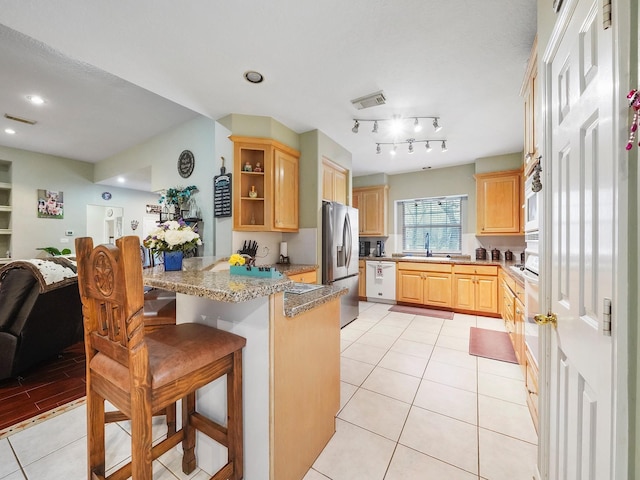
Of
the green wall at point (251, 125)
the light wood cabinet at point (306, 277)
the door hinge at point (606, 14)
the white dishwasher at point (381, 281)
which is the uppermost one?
the green wall at point (251, 125)

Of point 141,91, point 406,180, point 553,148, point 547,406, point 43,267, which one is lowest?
point 547,406

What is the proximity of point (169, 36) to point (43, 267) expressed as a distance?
221cm

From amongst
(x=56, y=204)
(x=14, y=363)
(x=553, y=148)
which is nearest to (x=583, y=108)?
(x=553, y=148)

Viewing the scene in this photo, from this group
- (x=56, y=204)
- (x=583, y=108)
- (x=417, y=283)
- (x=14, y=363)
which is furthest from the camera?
(x=56, y=204)

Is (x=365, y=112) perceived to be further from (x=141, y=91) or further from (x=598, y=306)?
(x=598, y=306)

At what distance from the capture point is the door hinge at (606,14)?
0.64 meters

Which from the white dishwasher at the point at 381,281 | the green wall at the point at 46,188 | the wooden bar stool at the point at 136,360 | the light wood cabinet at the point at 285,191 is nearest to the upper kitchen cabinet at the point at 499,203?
the white dishwasher at the point at 381,281

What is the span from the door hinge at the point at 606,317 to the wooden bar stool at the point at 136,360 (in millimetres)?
1261

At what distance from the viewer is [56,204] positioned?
5.14m

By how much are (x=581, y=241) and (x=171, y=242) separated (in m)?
1.82

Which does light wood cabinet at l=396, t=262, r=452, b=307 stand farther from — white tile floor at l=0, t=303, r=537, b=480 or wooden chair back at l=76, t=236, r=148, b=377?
wooden chair back at l=76, t=236, r=148, b=377

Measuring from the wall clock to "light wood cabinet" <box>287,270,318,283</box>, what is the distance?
213 centimetres

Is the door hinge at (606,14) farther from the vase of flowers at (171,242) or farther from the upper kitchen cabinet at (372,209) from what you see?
the upper kitchen cabinet at (372,209)

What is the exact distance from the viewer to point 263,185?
3.21 meters
